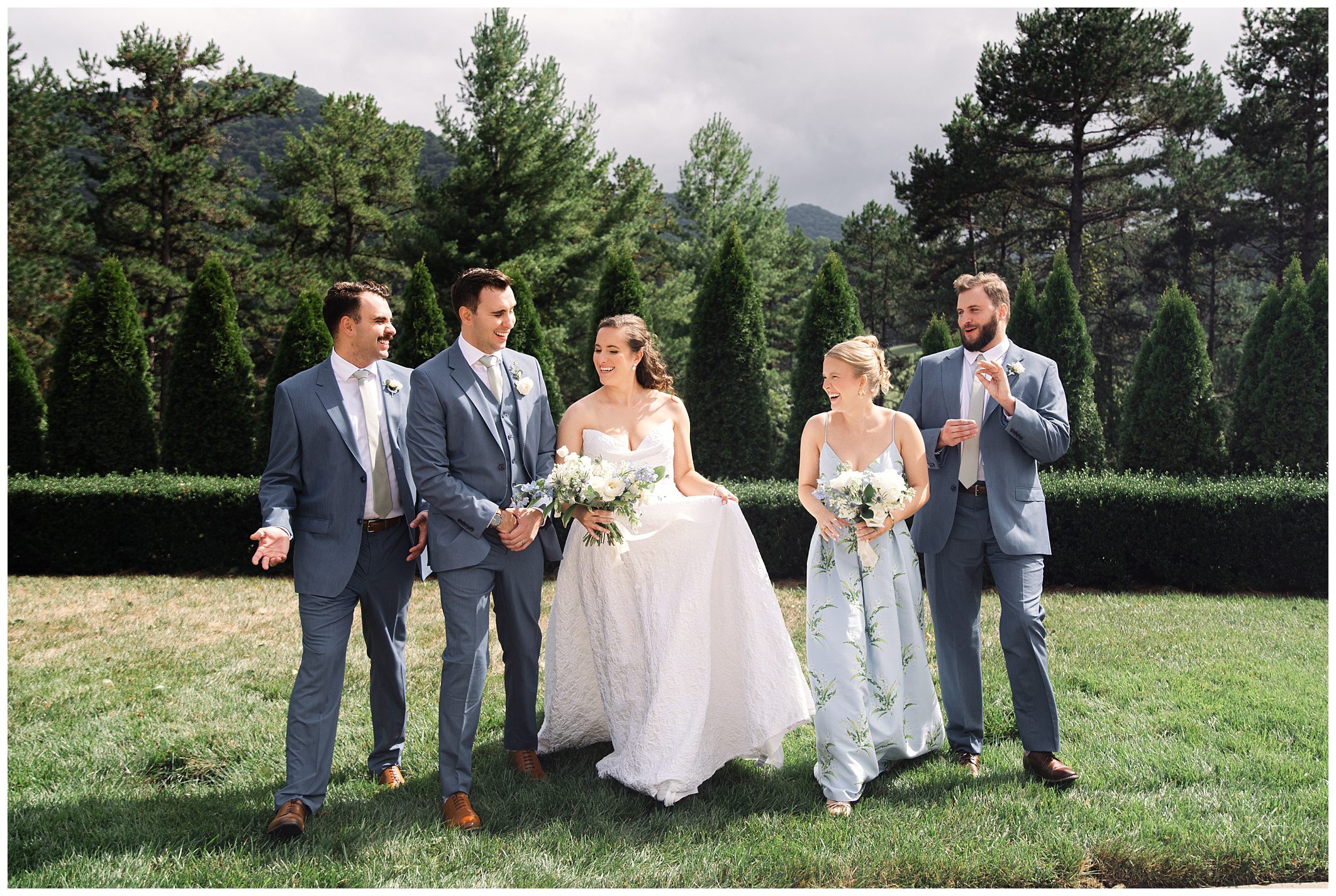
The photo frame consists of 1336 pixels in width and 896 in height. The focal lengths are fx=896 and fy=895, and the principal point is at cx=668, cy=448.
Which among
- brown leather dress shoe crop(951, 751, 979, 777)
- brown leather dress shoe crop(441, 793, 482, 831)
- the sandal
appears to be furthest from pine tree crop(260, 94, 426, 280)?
the sandal

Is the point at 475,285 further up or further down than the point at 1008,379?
further up

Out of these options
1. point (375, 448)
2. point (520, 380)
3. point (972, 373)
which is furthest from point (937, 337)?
point (375, 448)

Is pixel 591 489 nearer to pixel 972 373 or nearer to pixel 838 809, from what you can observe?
pixel 838 809

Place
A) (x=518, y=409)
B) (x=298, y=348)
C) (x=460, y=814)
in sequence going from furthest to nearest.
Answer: (x=298, y=348)
(x=518, y=409)
(x=460, y=814)

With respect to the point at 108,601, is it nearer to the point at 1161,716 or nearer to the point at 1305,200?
the point at 1161,716

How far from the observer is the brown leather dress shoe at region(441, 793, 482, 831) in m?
3.73

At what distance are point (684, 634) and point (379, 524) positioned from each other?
1.50m

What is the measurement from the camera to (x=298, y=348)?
12.7 m

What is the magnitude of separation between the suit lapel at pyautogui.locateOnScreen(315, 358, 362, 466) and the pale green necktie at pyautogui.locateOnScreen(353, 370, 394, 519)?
0.10 m

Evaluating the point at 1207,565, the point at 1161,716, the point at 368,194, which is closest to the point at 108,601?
the point at 1161,716

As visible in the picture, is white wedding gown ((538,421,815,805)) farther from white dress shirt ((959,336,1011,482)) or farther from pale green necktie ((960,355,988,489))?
white dress shirt ((959,336,1011,482))

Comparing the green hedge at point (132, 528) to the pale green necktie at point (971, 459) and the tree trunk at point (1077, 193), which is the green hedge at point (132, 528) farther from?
the tree trunk at point (1077, 193)

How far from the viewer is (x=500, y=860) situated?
348cm

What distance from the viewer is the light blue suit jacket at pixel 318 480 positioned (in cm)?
393
